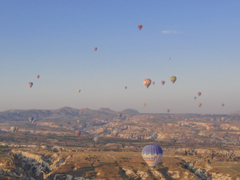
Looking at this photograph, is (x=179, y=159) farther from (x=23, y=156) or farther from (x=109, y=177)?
(x=23, y=156)

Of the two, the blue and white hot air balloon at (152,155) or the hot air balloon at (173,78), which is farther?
the hot air balloon at (173,78)

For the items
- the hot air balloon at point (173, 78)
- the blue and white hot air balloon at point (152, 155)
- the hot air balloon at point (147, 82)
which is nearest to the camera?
the blue and white hot air balloon at point (152, 155)

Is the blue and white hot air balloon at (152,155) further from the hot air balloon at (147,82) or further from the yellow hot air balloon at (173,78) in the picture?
the yellow hot air balloon at (173,78)

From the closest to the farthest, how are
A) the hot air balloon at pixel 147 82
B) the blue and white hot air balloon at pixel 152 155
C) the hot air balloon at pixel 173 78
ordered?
1. the blue and white hot air balloon at pixel 152 155
2. the hot air balloon at pixel 147 82
3. the hot air balloon at pixel 173 78

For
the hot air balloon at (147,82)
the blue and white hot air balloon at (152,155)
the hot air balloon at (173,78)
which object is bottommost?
the blue and white hot air balloon at (152,155)

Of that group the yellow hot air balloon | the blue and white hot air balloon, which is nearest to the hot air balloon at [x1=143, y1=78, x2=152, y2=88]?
the yellow hot air balloon

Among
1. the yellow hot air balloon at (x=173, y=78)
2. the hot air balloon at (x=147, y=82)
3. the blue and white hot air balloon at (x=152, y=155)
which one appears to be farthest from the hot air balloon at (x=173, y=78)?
the blue and white hot air balloon at (x=152, y=155)

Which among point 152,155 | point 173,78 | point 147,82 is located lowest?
point 152,155

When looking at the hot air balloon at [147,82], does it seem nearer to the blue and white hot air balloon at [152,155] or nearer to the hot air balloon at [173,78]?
the hot air balloon at [173,78]

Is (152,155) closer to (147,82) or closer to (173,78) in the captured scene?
(147,82)

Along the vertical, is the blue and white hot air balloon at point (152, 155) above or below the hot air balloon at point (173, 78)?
below

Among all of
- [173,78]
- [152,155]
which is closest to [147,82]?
[173,78]
